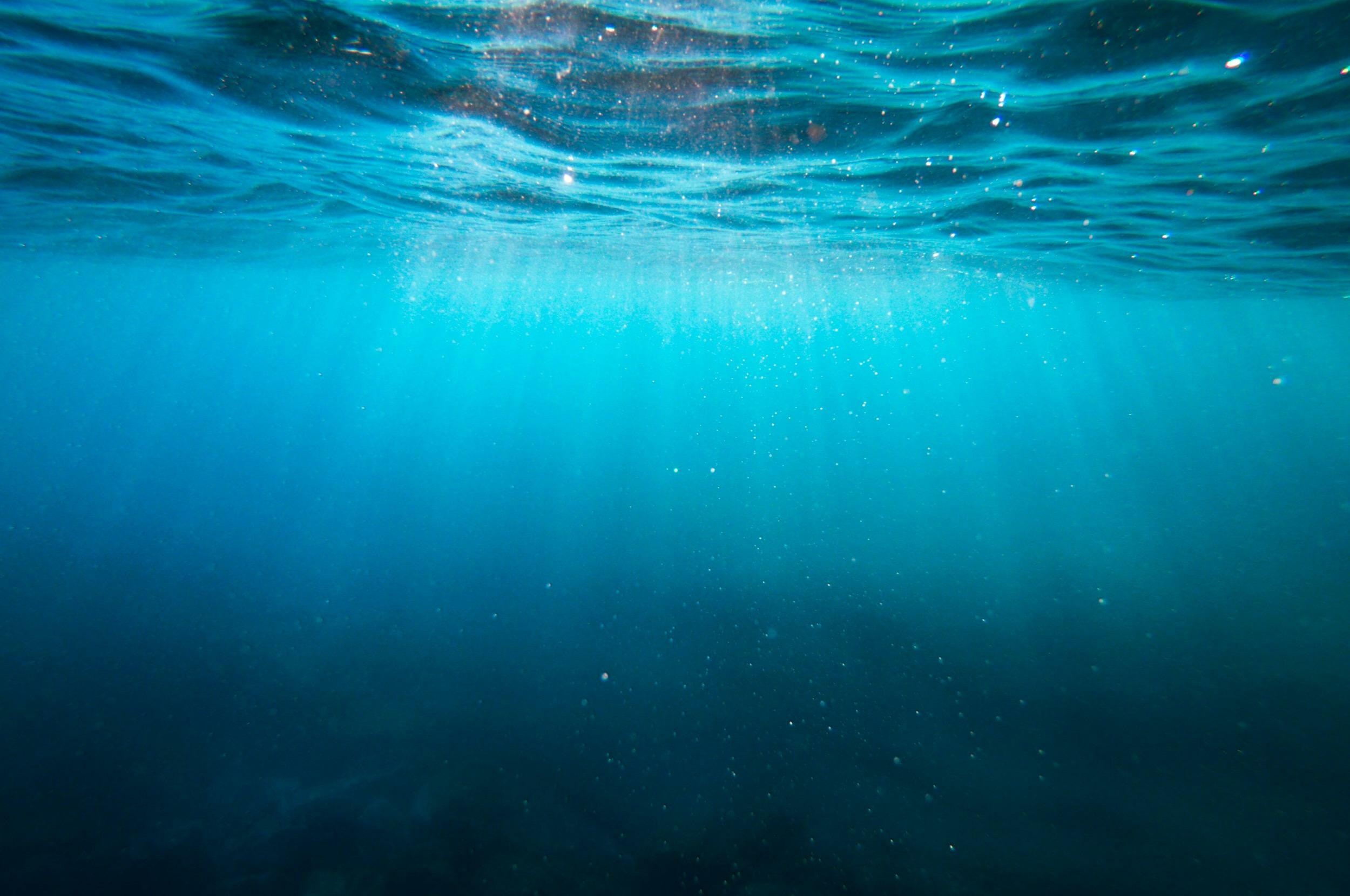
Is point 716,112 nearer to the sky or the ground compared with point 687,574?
nearer to the sky

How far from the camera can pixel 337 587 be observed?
17.0 metres

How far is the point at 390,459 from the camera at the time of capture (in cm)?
4494

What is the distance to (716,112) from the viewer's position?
8805 millimetres

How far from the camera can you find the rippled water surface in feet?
21.2

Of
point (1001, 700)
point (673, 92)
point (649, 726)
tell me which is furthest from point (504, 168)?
point (1001, 700)

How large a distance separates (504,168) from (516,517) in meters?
15.9

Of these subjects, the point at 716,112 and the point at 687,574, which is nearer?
the point at 716,112

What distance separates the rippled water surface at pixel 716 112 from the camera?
21.2ft

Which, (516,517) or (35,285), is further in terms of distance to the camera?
(35,285)

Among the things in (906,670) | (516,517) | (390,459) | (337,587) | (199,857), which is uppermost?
(390,459)

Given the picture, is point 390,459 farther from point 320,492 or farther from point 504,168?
point 504,168

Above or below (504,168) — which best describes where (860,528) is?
below

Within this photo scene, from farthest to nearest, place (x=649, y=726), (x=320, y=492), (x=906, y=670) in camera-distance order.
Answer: (x=320, y=492), (x=906, y=670), (x=649, y=726)

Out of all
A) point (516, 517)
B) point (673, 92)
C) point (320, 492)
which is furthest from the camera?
point (320, 492)
